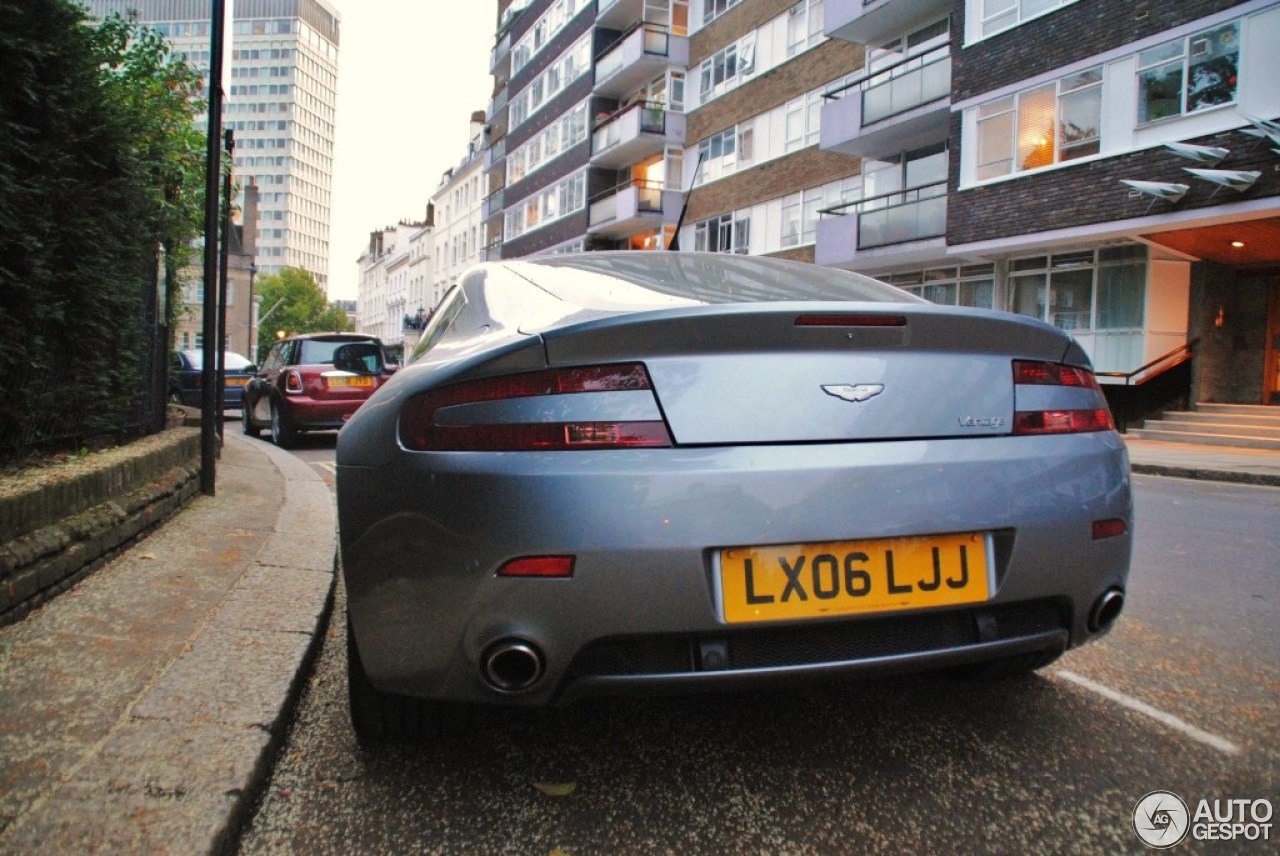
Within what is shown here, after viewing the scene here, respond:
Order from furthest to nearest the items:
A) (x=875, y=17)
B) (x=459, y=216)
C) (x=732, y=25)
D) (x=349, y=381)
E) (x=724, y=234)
Result: (x=459, y=216) < (x=732, y=25) < (x=724, y=234) < (x=875, y=17) < (x=349, y=381)

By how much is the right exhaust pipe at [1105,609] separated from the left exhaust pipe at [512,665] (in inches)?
53.6

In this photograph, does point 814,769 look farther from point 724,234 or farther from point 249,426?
point 724,234

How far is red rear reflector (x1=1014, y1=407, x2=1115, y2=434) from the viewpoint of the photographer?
222 cm

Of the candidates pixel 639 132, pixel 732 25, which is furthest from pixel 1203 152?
pixel 639 132

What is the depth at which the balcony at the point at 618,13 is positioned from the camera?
35369mm

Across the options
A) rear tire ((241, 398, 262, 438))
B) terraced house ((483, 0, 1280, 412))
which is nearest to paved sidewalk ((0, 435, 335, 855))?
rear tire ((241, 398, 262, 438))

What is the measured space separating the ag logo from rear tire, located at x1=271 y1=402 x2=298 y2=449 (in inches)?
432

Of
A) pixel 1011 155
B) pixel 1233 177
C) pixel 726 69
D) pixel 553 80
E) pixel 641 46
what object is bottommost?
pixel 1233 177

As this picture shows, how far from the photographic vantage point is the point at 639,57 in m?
32.6

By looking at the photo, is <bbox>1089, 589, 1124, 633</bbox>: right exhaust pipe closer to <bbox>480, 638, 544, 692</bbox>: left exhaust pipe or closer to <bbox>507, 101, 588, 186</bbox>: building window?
<bbox>480, 638, 544, 692</bbox>: left exhaust pipe

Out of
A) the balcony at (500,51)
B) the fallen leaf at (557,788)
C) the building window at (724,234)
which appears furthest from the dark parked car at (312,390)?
the balcony at (500,51)

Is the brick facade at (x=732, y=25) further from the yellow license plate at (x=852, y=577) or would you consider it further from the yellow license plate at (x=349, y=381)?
the yellow license plate at (x=852, y=577)

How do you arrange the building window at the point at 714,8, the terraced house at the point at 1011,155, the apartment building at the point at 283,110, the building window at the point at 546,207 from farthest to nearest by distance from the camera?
the apartment building at the point at 283,110
the building window at the point at 546,207
the building window at the point at 714,8
the terraced house at the point at 1011,155

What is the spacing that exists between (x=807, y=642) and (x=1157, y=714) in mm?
1369
